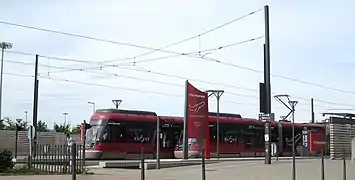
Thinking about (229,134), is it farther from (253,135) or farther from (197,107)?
(197,107)

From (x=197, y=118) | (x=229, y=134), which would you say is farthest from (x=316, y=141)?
(x=197, y=118)

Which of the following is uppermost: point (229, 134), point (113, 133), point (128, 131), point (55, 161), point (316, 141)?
point (128, 131)

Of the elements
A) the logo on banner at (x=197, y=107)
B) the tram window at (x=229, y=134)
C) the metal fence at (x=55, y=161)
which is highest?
the logo on banner at (x=197, y=107)

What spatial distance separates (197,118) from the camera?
1375 inches

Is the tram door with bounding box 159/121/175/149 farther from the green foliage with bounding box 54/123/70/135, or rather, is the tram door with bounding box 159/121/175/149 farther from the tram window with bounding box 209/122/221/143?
the green foliage with bounding box 54/123/70/135

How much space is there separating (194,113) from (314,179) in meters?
15.1

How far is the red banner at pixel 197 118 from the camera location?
114ft

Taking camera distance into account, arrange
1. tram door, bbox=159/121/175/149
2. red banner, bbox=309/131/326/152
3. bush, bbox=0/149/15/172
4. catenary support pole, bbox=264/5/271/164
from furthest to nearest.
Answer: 1. red banner, bbox=309/131/326/152
2. tram door, bbox=159/121/175/149
3. catenary support pole, bbox=264/5/271/164
4. bush, bbox=0/149/15/172

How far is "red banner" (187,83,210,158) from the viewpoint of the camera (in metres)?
34.6

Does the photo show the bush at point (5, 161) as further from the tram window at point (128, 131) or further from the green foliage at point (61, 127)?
the green foliage at point (61, 127)

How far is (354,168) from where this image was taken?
26.5 meters

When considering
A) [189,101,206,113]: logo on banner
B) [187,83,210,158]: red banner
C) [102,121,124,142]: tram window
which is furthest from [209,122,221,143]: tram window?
[102,121,124,142]: tram window

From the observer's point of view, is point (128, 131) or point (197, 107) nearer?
point (197, 107)

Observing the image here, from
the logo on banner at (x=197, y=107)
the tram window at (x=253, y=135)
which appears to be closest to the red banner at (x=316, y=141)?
the tram window at (x=253, y=135)
